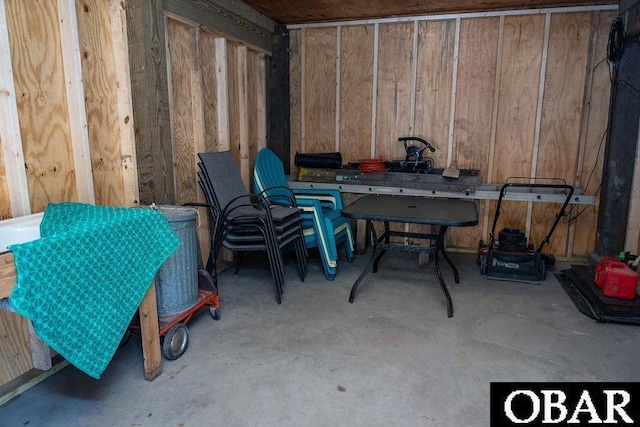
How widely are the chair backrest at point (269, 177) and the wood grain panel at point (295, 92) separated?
78 centimetres

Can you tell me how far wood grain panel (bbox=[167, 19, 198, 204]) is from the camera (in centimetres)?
303

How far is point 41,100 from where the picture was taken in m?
2.08

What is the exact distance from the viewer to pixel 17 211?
A: 1975 millimetres

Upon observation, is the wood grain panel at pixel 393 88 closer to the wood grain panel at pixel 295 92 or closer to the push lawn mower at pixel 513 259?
the wood grain panel at pixel 295 92

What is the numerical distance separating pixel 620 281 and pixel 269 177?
2.72 metres

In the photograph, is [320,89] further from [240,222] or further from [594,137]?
[594,137]

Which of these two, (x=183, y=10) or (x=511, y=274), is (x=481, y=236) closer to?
(x=511, y=274)

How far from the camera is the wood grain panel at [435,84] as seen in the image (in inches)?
163

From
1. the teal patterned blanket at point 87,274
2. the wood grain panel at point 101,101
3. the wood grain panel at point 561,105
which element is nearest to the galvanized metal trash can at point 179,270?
the teal patterned blanket at point 87,274

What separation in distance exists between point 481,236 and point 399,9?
7.60 ft

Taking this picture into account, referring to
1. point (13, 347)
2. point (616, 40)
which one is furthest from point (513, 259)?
point (13, 347)

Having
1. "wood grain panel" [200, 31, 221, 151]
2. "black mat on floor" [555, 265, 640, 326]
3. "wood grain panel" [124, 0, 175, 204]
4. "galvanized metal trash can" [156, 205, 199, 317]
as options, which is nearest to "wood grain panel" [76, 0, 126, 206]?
"wood grain panel" [124, 0, 175, 204]

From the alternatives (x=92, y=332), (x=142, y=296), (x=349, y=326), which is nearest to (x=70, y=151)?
(x=142, y=296)

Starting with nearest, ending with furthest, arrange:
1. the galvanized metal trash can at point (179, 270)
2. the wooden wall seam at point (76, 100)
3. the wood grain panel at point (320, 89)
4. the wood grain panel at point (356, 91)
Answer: the wooden wall seam at point (76, 100), the galvanized metal trash can at point (179, 270), the wood grain panel at point (356, 91), the wood grain panel at point (320, 89)
